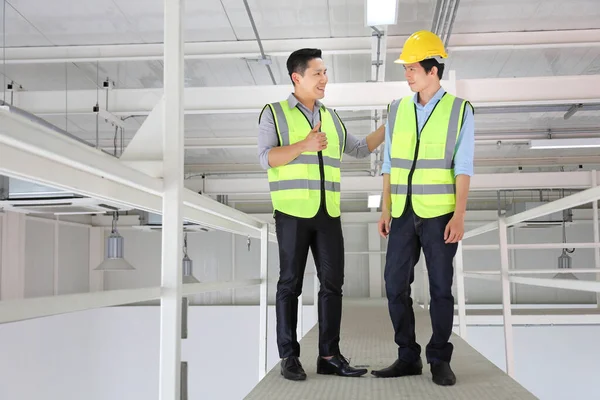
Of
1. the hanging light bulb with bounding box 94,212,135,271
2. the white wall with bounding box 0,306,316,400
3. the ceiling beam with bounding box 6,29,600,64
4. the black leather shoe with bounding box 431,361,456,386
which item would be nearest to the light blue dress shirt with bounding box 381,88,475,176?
the black leather shoe with bounding box 431,361,456,386

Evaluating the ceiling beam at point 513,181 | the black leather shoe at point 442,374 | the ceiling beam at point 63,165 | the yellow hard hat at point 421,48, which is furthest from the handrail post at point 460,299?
the ceiling beam at point 513,181

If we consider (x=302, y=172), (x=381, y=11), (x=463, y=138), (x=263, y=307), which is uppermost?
(x=381, y=11)

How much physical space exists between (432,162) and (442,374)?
Result: 72 centimetres

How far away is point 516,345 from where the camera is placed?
12953 millimetres

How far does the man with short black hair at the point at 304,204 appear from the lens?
2303 millimetres

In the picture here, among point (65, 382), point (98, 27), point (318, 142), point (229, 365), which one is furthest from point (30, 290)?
point (318, 142)

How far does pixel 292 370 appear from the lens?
224 centimetres

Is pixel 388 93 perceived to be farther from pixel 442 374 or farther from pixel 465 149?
pixel 442 374

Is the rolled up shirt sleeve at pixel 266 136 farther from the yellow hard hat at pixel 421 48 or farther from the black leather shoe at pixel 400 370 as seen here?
the black leather shoe at pixel 400 370

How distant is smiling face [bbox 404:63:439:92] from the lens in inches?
90.4

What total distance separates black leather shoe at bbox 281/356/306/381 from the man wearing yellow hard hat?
0.89ft

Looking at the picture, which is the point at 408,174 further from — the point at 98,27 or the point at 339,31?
the point at 98,27

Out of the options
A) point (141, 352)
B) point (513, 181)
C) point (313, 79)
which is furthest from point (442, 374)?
point (141, 352)

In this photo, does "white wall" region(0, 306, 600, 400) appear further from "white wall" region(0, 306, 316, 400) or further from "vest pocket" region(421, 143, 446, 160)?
"vest pocket" region(421, 143, 446, 160)
